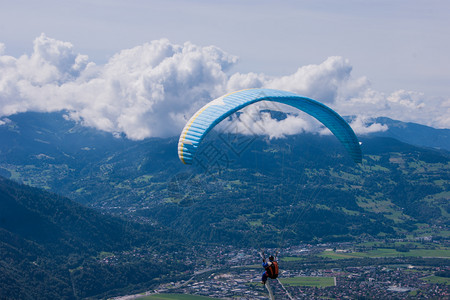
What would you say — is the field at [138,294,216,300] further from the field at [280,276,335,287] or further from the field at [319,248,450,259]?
the field at [319,248,450,259]

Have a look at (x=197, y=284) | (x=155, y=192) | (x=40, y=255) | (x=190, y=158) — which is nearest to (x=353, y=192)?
(x=155, y=192)

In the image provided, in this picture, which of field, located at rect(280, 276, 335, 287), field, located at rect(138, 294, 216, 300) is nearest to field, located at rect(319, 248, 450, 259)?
field, located at rect(280, 276, 335, 287)

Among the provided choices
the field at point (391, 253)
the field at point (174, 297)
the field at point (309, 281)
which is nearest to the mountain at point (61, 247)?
the field at point (174, 297)

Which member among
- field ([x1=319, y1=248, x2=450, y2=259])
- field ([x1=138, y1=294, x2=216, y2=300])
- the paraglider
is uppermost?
the paraglider

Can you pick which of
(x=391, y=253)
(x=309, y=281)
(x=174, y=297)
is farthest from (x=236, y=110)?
(x=391, y=253)

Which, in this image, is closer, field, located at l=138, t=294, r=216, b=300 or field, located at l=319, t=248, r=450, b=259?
field, located at l=138, t=294, r=216, b=300

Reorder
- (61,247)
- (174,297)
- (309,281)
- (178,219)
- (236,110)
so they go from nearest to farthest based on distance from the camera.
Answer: (236,110) < (174,297) < (309,281) < (61,247) < (178,219)

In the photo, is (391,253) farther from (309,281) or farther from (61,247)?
(61,247)
